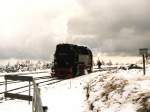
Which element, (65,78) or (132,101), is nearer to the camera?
(132,101)

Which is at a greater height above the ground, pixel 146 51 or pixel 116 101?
pixel 146 51

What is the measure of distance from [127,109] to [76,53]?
2992cm

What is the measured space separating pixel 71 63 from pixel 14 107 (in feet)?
71.6

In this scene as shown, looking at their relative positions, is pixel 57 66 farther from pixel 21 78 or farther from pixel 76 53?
pixel 21 78

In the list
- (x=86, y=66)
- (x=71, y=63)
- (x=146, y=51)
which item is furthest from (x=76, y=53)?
(x=146, y=51)

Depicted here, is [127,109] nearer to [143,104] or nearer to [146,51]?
[143,104]

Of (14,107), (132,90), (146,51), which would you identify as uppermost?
(146,51)

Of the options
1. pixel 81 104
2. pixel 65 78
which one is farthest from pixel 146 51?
pixel 65 78

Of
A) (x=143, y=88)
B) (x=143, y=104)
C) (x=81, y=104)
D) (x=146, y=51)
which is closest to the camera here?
(x=143, y=104)

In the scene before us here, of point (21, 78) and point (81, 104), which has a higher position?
point (21, 78)

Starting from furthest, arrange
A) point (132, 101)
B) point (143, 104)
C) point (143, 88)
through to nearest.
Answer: point (143, 88) → point (132, 101) → point (143, 104)

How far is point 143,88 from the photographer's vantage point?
1201cm

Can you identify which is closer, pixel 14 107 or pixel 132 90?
pixel 132 90

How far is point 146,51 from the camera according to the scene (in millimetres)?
22938
